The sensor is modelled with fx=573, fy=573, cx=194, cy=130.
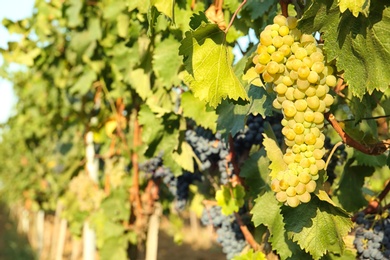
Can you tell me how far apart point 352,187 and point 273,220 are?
1.73 feet

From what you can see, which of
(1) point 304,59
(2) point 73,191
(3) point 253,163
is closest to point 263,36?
(1) point 304,59

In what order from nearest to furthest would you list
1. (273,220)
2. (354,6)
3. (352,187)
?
(354,6) → (273,220) → (352,187)

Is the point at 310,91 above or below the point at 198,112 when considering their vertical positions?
below

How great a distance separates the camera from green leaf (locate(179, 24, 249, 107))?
1.51m

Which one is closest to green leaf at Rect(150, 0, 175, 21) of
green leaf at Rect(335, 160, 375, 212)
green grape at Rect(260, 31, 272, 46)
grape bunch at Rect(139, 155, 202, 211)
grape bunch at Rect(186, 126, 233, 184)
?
green grape at Rect(260, 31, 272, 46)

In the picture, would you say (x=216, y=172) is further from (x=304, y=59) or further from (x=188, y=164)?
(x=304, y=59)

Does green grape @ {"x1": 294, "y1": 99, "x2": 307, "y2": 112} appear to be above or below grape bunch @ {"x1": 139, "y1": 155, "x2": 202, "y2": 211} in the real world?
below

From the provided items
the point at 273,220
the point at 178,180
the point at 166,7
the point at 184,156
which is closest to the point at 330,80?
the point at 166,7

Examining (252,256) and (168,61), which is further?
(168,61)

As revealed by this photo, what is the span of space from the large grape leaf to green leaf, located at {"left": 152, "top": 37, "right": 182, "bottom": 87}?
53.2 inches

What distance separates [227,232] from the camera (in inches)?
108

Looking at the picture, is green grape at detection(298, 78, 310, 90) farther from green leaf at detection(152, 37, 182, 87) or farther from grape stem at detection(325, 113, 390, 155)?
green leaf at detection(152, 37, 182, 87)

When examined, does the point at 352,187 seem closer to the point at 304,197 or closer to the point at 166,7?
the point at 304,197

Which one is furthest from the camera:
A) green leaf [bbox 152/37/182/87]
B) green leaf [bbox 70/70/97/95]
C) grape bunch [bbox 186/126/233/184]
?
green leaf [bbox 70/70/97/95]
